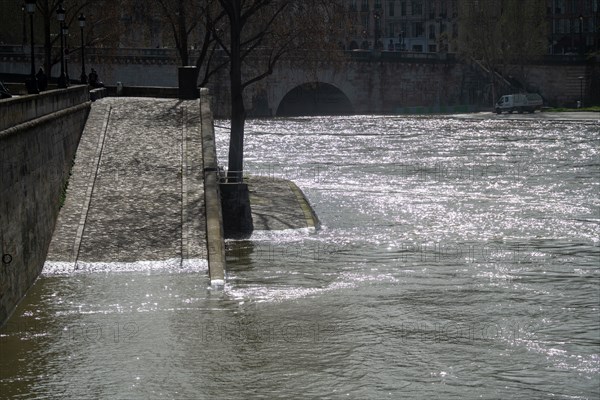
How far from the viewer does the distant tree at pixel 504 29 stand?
4065 inches

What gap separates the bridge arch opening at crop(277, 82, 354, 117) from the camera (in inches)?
4505

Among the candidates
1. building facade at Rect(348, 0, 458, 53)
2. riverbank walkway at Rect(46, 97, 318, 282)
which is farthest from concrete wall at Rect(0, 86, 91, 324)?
building facade at Rect(348, 0, 458, 53)

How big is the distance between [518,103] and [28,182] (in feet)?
259

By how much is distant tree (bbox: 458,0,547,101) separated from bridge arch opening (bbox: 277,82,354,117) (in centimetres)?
1423

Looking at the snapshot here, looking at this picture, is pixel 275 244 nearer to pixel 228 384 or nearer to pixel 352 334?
pixel 352 334

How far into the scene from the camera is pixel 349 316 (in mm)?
21750

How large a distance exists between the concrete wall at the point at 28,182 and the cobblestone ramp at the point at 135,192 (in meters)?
→ 0.54

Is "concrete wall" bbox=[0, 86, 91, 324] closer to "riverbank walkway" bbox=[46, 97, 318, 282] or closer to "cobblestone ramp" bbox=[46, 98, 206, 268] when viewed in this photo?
"cobblestone ramp" bbox=[46, 98, 206, 268]

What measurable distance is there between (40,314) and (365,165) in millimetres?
31187

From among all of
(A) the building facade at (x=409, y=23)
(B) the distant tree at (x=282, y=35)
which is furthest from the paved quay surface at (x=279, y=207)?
(A) the building facade at (x=409, y=23)

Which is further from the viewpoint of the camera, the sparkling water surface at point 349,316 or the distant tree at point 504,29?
the distant tree at point 504,29

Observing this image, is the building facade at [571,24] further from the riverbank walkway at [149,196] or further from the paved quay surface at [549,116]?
the riverbank walkway at [149,196]

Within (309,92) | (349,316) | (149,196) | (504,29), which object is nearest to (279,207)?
(149,196)

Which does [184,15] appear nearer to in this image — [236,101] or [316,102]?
[236,101]
